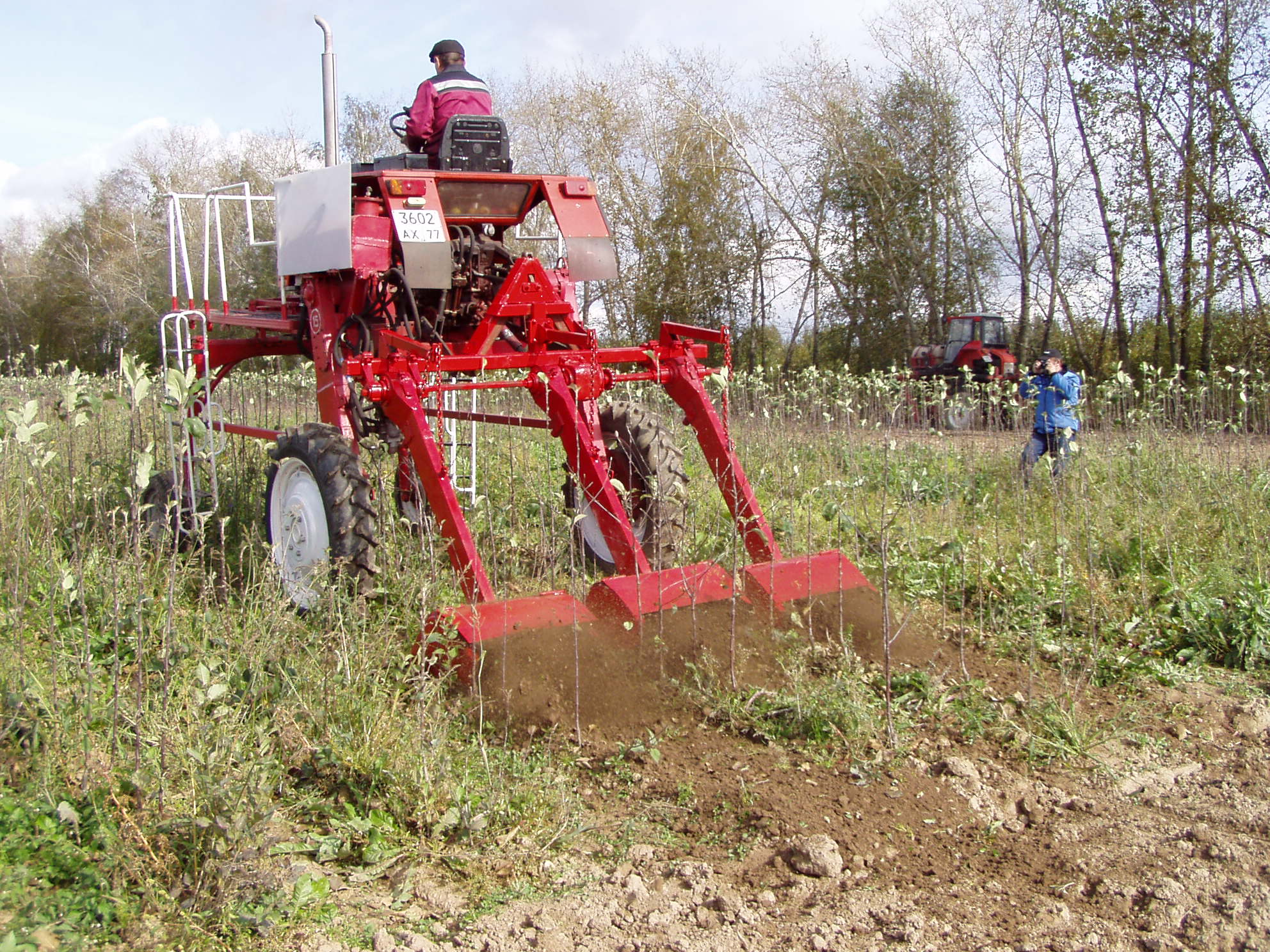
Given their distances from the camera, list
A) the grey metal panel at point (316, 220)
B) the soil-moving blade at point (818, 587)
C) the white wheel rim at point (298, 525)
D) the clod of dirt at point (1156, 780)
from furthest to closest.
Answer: the grey metal panel at point (316, 220)
the white wheel rim at point (298, 525)
the soil-moving blade at point (818, 587)
the clod of dirt at point (1156, 780)

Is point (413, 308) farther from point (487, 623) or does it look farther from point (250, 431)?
point (487, 623)

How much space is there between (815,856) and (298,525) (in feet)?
8.90

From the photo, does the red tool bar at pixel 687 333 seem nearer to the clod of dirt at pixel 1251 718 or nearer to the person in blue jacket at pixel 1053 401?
the clod of dirt at pixel 1251 718

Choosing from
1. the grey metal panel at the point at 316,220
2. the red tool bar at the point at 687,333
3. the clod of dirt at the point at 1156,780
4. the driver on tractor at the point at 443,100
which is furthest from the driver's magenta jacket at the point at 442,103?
the clod of dirt at the point at 1156,780

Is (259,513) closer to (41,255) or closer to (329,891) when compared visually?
(329,891)

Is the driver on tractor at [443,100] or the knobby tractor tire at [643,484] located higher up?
the driver on tractor at [443,100]

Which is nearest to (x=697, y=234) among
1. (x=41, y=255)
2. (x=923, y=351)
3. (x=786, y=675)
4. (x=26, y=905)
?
(x=923, y=351)

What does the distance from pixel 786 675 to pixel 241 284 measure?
94.9ft

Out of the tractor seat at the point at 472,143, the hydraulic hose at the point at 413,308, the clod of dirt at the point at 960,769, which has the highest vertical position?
the tractor seat at the point at 472,143

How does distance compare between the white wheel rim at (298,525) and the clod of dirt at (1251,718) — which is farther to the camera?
the white wheel rim at (298,525)

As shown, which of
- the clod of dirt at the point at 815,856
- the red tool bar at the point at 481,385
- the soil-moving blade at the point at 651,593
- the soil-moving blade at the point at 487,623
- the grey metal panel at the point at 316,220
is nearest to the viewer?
the clod of dirt at the point at 815,856

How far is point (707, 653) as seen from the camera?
393cm

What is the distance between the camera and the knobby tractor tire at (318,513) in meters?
4.21

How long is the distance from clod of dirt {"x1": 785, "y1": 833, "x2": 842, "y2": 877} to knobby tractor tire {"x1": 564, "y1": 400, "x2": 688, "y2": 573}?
1.90 metres
